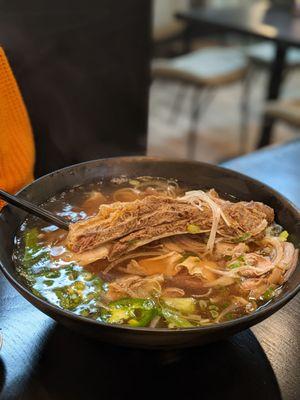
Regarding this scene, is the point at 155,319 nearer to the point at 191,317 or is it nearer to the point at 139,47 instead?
the point at 191,317

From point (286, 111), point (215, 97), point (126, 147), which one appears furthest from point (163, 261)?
point (215, 97)

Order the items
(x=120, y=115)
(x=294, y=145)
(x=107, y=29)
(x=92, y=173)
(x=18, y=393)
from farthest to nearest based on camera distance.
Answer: (x=120, y=115) < (x=107, y=29) < (x=294, y=145) < (x=92, y=173) < (x=18, y=393)

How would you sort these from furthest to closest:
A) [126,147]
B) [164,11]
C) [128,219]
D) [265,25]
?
[164,11] → [265,25] → [126,147] → [128,219]

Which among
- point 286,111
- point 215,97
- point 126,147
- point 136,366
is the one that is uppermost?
point 136,366

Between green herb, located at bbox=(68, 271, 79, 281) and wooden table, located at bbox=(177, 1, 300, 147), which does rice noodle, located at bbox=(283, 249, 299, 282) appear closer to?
green herb, located at bbox=(68, 271, 79, 281)

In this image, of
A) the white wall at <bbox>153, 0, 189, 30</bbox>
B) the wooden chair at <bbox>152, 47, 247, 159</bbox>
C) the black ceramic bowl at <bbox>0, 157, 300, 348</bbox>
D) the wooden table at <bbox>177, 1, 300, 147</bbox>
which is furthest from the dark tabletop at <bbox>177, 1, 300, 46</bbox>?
the black ceramic bowl at <bbox>0, 157, 300, 348</bbox>

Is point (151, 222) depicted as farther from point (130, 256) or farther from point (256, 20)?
point (256, 20)

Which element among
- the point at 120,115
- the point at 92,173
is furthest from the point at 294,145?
the point at 92,173
